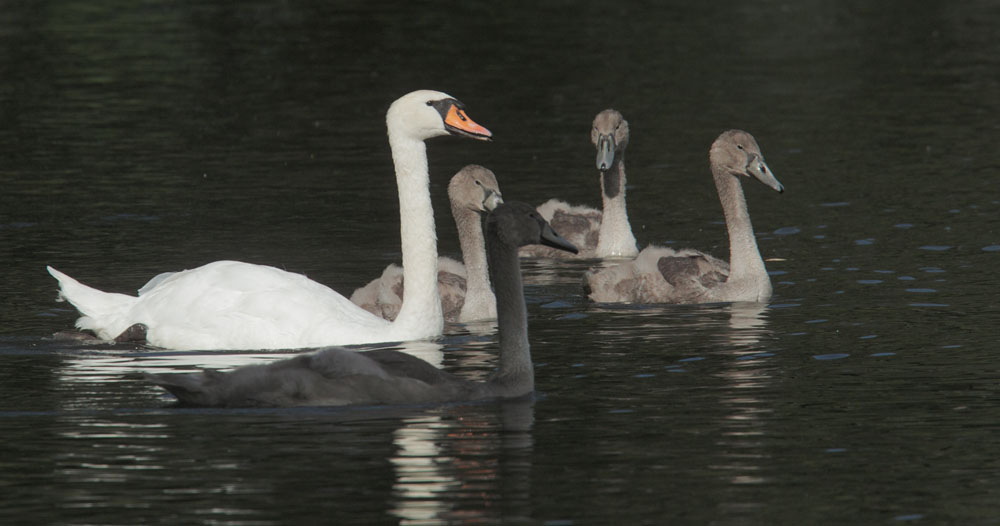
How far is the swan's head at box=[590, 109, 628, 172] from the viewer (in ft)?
63.7

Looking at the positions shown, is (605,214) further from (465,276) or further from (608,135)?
(465,276)

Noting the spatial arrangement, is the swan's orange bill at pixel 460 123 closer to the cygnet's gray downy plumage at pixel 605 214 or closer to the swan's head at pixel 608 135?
the cygnet's gray downy plumage at pixel 605 214

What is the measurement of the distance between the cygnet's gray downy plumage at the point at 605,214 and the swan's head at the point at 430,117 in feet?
15.6

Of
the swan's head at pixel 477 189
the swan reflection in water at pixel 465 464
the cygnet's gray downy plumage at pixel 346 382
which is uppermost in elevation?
the swan's head at pixel 477 189

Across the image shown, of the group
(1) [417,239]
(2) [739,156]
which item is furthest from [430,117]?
(2) [739,156]

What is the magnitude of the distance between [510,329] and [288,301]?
7.85 ft

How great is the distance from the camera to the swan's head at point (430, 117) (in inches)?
570

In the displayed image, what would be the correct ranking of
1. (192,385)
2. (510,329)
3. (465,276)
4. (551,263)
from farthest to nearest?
1. (551,263)
2. (465,276)
3. (510,329)
4. (192,385)

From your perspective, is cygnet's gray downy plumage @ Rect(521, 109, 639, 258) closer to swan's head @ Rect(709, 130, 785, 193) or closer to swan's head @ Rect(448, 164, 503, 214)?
swan's head @ Rect(709, 130, 785, 193)

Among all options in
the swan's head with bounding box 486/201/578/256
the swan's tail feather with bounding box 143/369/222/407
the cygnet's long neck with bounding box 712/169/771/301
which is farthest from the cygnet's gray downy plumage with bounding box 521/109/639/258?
the swan's tail feather with bounding box 143/369/222/407

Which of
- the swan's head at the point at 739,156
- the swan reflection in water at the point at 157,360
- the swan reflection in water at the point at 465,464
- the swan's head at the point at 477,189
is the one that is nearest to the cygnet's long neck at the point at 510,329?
the swan reflection in water at the point at 465,464

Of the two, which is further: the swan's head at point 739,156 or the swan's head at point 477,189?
the swan's head at point 739,156

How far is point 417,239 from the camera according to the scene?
47.7 ft

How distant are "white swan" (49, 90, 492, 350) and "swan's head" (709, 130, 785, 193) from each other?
12.5ft
